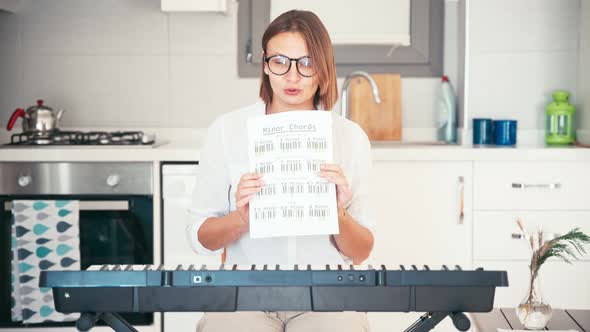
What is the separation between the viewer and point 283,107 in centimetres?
182

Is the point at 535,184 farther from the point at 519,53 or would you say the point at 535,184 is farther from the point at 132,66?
the point at 132,66

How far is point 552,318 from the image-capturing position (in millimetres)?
1871

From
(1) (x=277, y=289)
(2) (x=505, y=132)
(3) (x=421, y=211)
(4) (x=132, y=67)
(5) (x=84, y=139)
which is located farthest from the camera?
(4) (x=132, y=67)

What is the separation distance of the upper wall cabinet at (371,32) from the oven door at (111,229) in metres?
0.95

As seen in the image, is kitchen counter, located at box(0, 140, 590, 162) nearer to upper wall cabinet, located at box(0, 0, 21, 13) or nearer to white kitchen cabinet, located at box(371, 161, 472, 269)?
white kitchen cabinet, located at box(371, 161, 472, 269)

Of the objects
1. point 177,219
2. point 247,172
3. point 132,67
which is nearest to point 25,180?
point 177,219

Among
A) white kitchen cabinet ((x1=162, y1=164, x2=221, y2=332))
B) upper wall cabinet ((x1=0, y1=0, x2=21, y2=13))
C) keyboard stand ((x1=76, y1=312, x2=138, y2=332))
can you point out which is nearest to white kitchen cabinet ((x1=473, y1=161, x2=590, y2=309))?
white kitchen cabinet ((x1=162, y1=164, x2=221, y2=332))

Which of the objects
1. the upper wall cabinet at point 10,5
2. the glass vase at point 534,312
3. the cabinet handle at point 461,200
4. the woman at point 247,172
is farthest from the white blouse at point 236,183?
the upper wall cabinet at point 10,5

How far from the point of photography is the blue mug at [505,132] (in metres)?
3.28

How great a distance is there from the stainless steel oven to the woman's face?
1.38 metres

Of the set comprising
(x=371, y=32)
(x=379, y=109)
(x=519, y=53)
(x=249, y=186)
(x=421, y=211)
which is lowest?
(x=421, y=211)

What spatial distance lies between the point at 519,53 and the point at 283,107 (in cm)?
196

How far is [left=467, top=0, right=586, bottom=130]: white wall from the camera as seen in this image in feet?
11.2

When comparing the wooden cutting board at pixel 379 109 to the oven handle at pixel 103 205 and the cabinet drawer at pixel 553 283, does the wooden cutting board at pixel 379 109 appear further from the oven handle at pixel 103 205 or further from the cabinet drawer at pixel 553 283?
the oven handle at pixel 103 205
